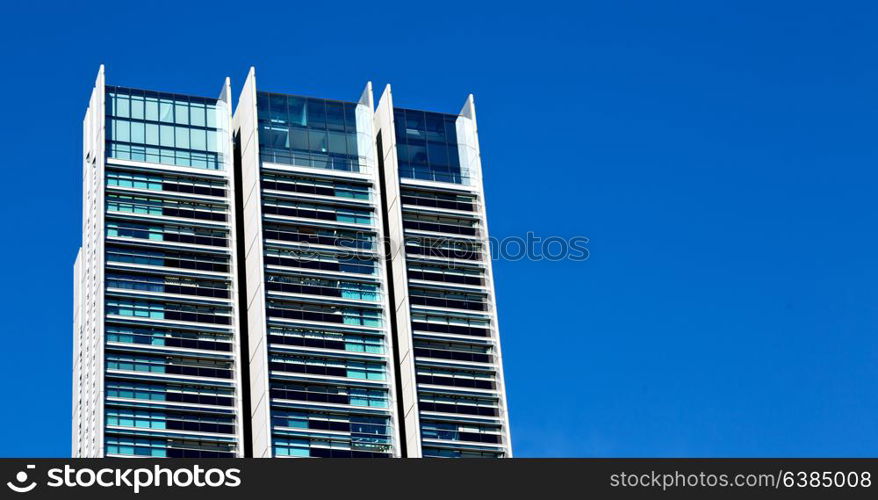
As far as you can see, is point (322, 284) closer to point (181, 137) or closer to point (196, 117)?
point (181, 137)

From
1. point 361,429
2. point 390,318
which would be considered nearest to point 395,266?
point 390,318

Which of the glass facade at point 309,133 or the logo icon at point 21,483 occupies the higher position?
the glass facade at point 309,133

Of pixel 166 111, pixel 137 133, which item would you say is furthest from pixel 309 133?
pixel 137 133

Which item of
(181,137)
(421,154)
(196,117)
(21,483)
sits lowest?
(21,483)

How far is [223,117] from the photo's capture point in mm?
199000

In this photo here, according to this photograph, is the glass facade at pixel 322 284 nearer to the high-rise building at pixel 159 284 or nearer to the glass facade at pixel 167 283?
the high-rise building at pixel 159 284

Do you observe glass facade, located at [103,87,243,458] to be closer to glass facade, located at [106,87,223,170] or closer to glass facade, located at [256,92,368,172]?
glass facade, located at [106,87,223,170]

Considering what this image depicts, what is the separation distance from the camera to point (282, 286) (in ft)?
618

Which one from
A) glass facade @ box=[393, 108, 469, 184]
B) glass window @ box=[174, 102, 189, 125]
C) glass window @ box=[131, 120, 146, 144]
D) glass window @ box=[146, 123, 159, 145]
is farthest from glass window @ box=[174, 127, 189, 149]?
glass facade @ box=[393, 108, 469, 184]

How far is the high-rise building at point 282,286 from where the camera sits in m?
182

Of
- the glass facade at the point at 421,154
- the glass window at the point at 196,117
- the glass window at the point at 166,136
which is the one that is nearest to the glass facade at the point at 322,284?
the glass facade at the point at 421,154

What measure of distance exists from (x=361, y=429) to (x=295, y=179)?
2680 centimetres

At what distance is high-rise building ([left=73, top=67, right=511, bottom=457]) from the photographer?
182 metres

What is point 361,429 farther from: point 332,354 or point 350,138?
point 350,138
